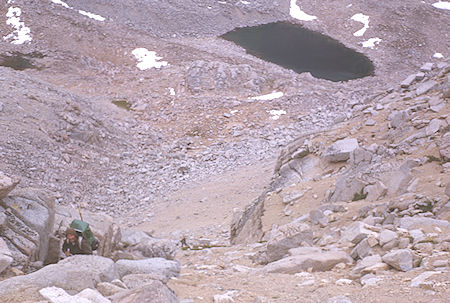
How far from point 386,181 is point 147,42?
40.8 m

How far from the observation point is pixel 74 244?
36.6ft

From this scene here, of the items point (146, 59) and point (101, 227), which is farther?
point (146, 59)

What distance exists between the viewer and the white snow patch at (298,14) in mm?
69125

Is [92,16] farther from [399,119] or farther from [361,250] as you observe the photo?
[361,250]

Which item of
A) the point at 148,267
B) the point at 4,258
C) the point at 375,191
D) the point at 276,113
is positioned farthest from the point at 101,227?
the point at 276,113

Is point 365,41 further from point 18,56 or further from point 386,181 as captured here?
point 386,181

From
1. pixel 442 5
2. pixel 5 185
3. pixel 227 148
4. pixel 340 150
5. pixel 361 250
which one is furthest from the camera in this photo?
pixel 442 5

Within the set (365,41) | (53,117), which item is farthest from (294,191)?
(365,41)

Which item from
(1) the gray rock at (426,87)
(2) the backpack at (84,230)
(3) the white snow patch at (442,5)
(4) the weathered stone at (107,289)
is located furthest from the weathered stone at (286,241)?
(3) the white snow patch at (442,5)

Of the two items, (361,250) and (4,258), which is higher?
(4,258)

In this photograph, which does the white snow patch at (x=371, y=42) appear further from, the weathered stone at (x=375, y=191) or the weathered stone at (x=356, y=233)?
the weathered stone at (x=356, y=233)

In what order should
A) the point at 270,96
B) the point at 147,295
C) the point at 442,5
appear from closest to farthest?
the point at 147,295, the point at 270,96, the point at 442,5

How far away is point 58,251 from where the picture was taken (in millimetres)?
11414

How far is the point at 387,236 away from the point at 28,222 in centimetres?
852
